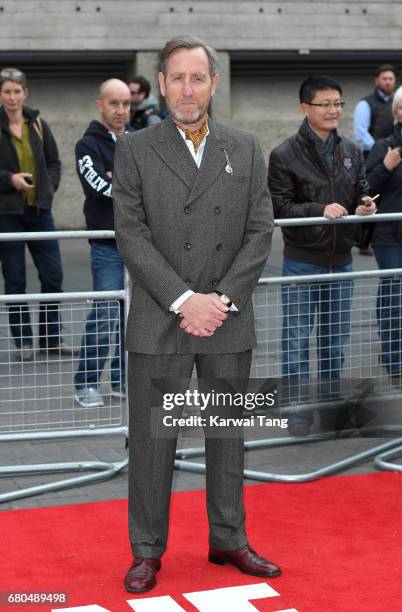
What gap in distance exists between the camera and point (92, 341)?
610 centimetres

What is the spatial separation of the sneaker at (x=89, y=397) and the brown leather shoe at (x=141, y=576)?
1.63m

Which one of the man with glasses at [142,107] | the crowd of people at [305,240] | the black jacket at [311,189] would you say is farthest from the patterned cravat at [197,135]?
the man with glasses at [142,107]

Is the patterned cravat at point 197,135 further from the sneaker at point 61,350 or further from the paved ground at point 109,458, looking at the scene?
the paved ground at point 109,458

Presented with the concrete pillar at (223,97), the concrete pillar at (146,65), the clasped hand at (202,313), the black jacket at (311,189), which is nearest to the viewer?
the clasped hand at (202,313)

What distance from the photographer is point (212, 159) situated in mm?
4457

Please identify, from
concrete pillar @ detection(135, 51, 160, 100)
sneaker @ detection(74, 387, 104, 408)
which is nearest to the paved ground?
sneaker @ detection(74, 387, 104, 408)

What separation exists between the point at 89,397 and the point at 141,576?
1799mm

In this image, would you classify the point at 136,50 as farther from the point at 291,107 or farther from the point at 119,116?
the point at 119,116

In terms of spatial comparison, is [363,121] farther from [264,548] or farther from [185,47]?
[185,47]

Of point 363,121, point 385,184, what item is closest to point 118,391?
point 385,184

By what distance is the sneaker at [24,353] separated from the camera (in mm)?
5844

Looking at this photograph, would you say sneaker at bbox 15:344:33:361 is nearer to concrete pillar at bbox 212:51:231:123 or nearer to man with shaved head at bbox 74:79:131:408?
man with shaved head at bbox 74:79:131:408

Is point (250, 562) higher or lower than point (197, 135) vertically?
lower

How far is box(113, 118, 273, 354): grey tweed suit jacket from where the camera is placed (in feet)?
14.4
